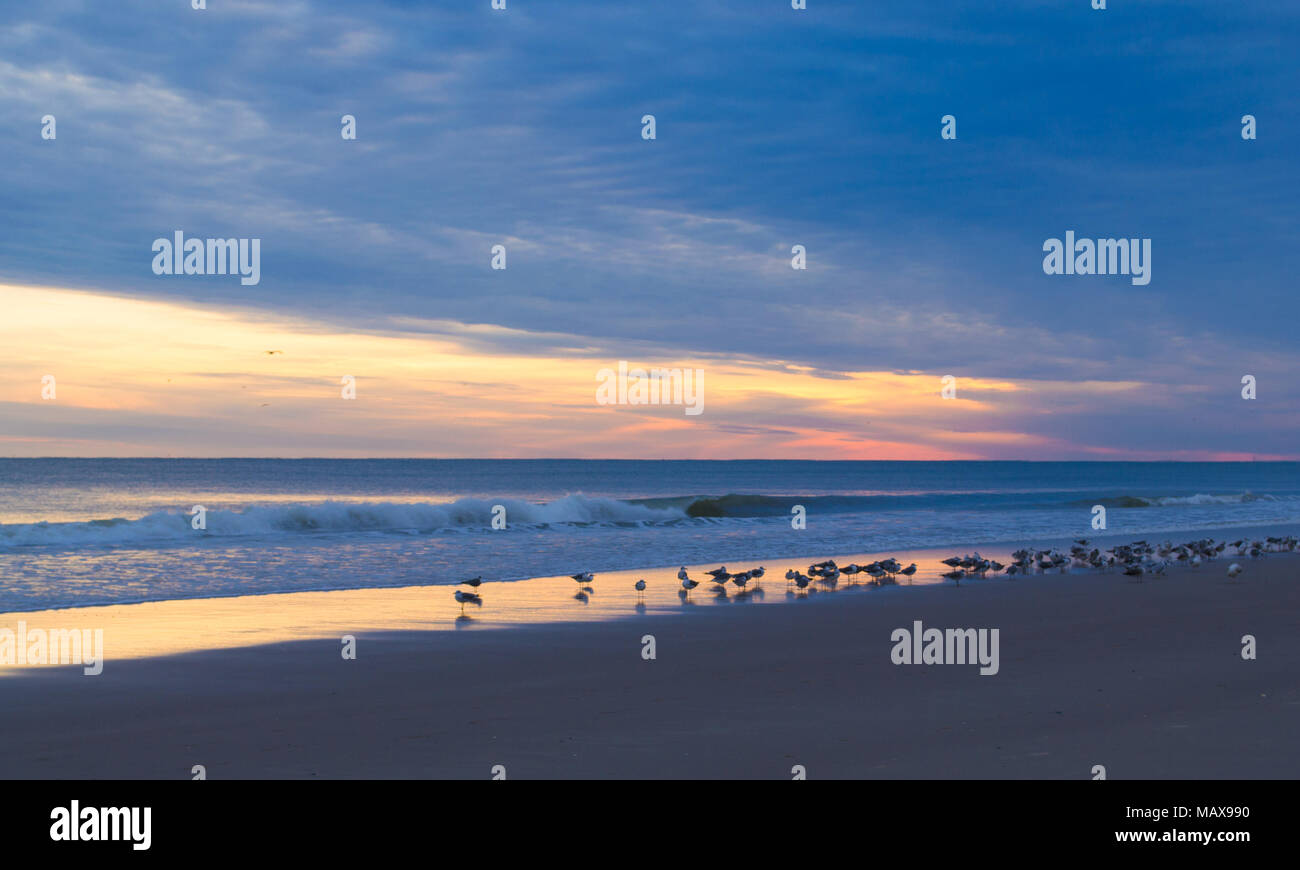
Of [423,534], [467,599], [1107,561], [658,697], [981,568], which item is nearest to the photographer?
[658,697]

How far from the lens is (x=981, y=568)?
19203mm

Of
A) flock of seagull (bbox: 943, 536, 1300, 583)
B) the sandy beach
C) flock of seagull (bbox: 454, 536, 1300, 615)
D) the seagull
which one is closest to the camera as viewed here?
the sandy beach

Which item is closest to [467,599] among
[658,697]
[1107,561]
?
[658,697]

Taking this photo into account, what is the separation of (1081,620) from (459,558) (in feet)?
44.5

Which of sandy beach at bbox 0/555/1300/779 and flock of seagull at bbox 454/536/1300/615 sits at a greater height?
flock of seagull at bbox 454/536/1300/615

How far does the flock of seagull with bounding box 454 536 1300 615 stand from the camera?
17234mm

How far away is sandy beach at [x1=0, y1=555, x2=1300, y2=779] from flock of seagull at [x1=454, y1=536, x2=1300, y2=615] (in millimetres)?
2621

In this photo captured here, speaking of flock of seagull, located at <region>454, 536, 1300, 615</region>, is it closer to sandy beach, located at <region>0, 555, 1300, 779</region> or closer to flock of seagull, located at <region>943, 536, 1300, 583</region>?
flock of seagull, located at <region>943, 536, 1300, 583</region>

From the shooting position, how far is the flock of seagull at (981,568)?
56.5ft

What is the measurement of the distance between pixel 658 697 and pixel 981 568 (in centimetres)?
1237

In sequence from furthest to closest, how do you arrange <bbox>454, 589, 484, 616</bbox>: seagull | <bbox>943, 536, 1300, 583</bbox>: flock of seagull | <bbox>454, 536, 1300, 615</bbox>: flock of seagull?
<bbox>943, 536, 1300, 583</bbox>: flock of seagull < <bbox>454, 536, 1300, 615</bbox>: flock of seagull < <bbox>454, 589, 484, 616</bbox>: seagull

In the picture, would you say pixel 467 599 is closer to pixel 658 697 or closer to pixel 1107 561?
pixel 658 697

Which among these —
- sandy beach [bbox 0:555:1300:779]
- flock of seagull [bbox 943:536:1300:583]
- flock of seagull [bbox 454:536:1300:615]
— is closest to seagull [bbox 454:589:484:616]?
flock of seagull [bbox 454:536:1300:615]
